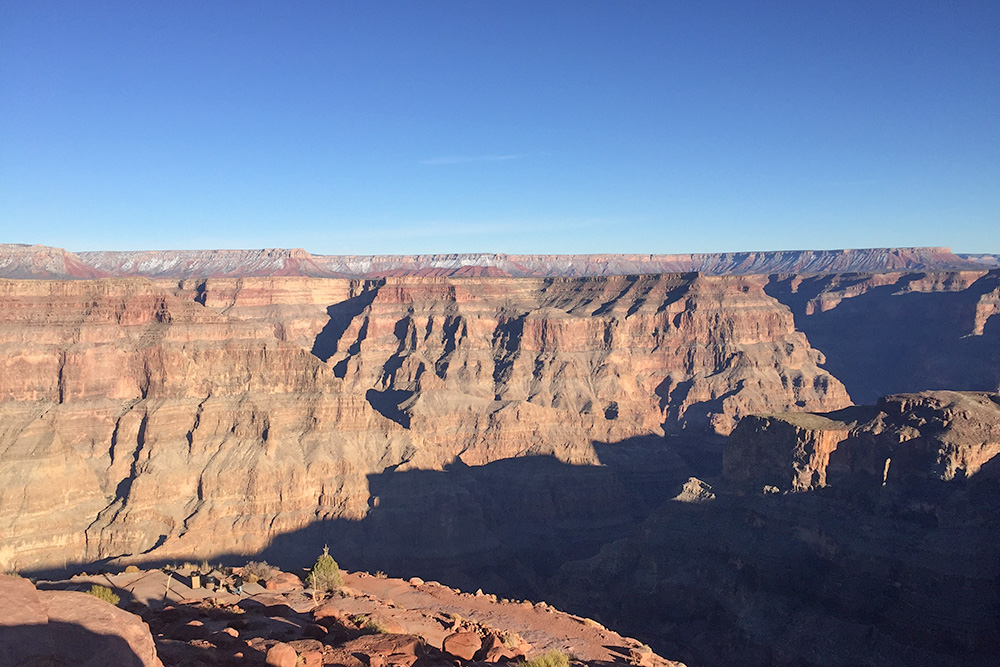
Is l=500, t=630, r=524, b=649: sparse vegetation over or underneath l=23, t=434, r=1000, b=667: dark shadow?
over

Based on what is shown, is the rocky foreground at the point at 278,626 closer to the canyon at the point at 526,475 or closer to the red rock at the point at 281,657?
the red rock at the point at 281,657

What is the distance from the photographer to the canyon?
50500 millimetres

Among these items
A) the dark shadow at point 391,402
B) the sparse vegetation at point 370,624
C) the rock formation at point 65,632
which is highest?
the rock formation at point 65,632

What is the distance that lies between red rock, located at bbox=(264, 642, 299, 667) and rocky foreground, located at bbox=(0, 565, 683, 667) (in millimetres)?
24

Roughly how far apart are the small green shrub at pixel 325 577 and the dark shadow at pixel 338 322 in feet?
342

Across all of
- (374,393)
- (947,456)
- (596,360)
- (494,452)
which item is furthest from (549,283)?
(947,456)

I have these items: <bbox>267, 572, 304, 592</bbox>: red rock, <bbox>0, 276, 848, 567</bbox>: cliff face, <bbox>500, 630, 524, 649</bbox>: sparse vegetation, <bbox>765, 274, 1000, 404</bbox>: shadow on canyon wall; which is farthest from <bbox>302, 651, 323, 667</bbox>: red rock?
<bbox>765, 274, 1000, 404</bbox>: shadow on canyon wall

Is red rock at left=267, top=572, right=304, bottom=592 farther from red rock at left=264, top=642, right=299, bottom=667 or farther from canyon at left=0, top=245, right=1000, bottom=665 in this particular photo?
canyon at left=0, top=245, right=1000, bottom=665

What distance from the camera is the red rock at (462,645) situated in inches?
747

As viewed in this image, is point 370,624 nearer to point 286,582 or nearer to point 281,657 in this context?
point 281,657

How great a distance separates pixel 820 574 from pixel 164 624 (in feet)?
157

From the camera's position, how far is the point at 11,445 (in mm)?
63562

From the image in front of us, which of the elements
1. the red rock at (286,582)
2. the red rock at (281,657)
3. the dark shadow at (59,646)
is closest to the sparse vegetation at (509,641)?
the red rock at (281,657)

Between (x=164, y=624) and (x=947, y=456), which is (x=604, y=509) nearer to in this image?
(x=947, y=456)
